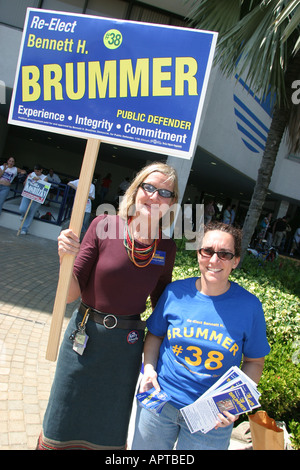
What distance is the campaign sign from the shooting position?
9.34m

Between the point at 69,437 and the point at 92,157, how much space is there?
5.09 ft

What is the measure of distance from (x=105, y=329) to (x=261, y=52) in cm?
540

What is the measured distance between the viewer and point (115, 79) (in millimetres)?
1994

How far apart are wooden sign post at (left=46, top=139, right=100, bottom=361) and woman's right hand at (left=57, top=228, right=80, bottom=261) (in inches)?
1.1

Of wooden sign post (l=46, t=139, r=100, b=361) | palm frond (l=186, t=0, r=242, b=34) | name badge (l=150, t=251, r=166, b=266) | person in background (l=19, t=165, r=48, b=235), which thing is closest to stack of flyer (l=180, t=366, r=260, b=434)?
name badge (l=150, t=251, r=166, b=266)

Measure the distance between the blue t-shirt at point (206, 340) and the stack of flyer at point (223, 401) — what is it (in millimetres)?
94

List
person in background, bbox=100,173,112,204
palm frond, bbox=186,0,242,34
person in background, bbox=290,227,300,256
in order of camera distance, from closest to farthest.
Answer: palm frond, bbox=186,0,242,34
person in background, bbox=100,173,112,204
person in background, bbox=290,227,300,256

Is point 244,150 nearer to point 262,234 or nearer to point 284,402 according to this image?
point 262,234

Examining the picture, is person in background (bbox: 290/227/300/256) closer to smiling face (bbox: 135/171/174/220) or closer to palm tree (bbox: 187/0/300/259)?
palm tree (bbox: 187/0/300/259)

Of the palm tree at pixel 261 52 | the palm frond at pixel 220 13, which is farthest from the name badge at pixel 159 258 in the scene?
the palm frond at pixel 220 13

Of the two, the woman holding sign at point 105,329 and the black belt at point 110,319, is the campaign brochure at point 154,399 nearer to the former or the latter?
the woman holding sign at point 105,329

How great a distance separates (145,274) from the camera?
6.40 feet

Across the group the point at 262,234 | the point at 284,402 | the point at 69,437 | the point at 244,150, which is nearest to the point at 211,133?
the point at 244,150

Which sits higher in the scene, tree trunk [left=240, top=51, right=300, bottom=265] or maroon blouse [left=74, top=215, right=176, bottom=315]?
tree trunk [left=240, top=51, right=300, bottom=265]
